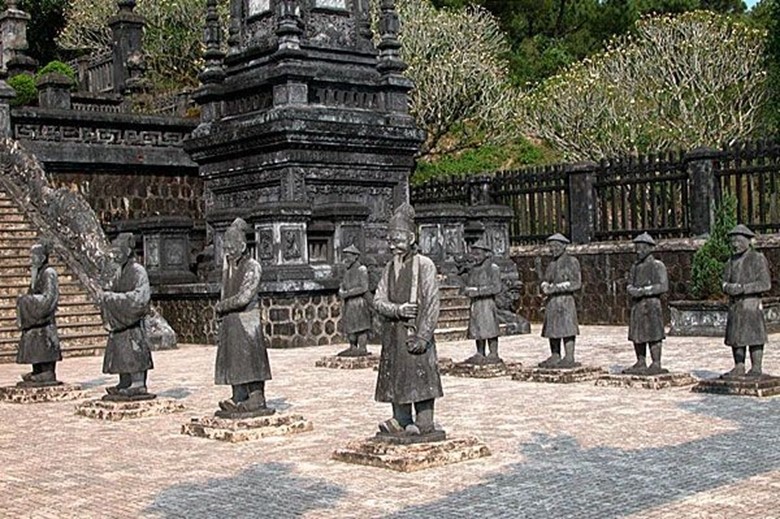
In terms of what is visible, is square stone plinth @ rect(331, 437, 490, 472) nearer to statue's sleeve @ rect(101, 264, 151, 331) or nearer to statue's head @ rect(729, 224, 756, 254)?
statue's sleeve @ rect(101, 264, 151, 331)

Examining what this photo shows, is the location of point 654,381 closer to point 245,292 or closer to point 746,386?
point 746,386

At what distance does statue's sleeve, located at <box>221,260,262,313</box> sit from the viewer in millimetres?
10625

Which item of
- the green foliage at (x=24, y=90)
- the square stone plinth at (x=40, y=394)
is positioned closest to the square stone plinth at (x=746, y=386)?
the square stone plinth at (x=40, y=394)

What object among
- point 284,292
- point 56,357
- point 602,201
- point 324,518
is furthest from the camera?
point 602,201

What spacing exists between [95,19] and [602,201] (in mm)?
28379

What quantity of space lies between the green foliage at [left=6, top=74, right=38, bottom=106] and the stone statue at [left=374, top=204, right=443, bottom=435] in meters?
28.9

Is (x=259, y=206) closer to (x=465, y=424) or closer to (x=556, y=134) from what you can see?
(x=465, y=424)

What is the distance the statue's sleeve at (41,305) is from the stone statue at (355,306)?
4420 millimetres

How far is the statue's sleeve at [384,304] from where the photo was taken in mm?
9102

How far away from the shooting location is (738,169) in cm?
2116

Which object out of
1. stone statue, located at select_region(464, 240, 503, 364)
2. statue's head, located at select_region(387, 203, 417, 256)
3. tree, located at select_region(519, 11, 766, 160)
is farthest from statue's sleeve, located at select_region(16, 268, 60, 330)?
tree, located at select_region(519, 11, 766, 160)

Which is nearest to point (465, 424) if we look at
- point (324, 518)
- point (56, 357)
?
Answer: point (324, 518)

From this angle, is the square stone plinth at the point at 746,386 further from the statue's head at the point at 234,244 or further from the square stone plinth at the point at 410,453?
the statue's head at the point at 234,244

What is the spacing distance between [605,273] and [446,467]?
1456cm
